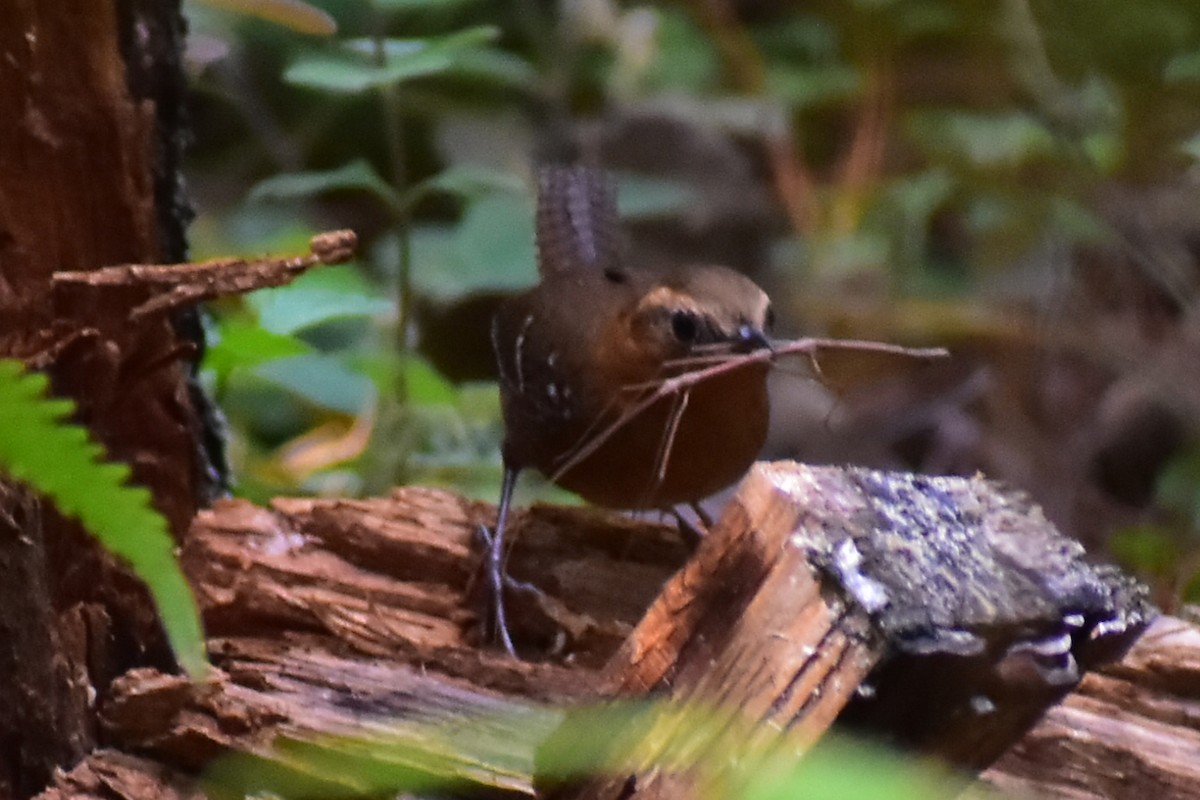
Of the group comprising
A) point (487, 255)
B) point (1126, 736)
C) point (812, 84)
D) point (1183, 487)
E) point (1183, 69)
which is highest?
point (1183, 69)

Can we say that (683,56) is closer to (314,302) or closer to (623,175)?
(623,175)

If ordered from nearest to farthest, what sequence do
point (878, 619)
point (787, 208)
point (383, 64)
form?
point (878, 619)
point (383, 64)
point (787, 208)

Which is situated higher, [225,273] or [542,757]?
[225,273]

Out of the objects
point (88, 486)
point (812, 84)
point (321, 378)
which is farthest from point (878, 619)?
point (812, 84)

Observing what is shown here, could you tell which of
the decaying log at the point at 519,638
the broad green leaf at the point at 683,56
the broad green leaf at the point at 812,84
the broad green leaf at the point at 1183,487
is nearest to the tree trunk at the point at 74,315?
the decaying log at the point at 519,638

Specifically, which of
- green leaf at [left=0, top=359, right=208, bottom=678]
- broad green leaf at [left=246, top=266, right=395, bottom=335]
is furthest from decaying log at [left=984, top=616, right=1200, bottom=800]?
broad green leaf at [left=246, top=266, right=395, bottom=335]
